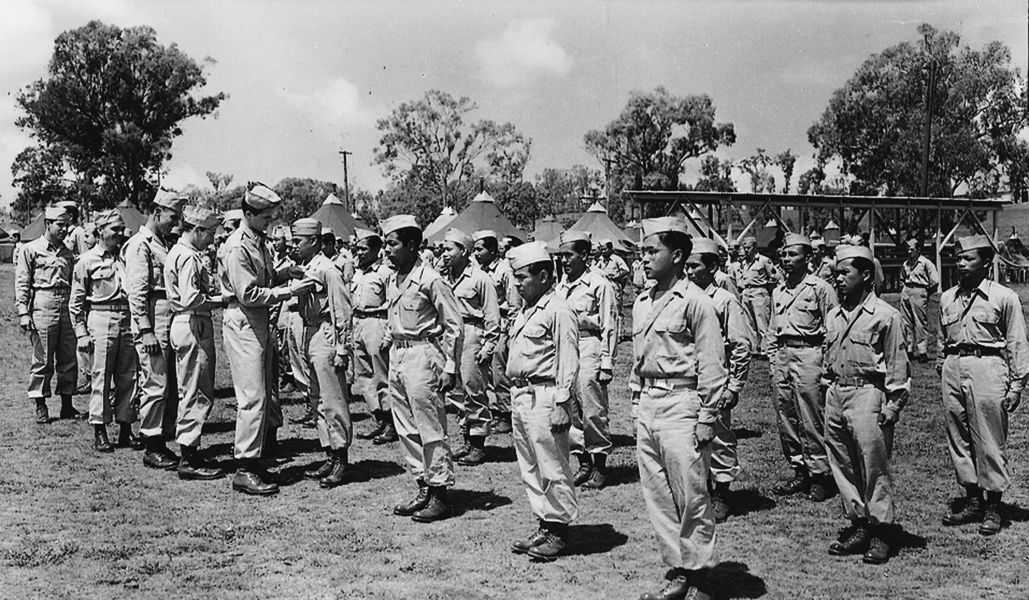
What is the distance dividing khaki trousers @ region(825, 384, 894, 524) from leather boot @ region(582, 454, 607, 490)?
2.30m

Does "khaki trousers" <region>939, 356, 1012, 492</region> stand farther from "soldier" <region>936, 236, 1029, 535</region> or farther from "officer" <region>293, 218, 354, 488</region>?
"officer" <region>293, 218, 354, 488</region>

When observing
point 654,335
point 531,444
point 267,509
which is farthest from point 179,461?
point 654,335

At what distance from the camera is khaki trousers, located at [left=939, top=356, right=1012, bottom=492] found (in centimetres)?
654

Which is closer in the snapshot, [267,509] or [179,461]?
[267,509]

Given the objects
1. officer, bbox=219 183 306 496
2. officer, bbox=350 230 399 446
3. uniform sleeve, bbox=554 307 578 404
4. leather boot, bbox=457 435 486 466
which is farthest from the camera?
officer, bbox=350 230 399 446

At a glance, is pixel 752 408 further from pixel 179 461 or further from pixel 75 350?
pixel 75 350

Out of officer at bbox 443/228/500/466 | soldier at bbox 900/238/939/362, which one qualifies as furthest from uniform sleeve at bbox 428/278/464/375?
soldier at bbox 900/238/939/362

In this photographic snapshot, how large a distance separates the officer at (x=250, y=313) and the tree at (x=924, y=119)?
4200 centimetres

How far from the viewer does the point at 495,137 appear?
54438 millimetres

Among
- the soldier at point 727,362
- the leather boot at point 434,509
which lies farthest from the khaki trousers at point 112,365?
the soldier at point 727,362

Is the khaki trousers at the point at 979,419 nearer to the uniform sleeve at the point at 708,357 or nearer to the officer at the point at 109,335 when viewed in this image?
the uniform sleeve at the point at 708,357

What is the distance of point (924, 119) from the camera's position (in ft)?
146

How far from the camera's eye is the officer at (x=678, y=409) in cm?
491

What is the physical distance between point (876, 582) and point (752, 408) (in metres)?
6.48
